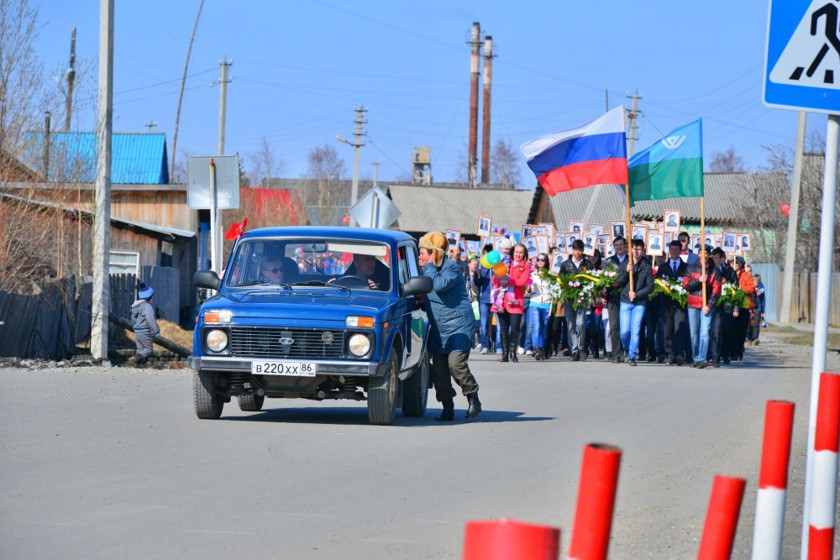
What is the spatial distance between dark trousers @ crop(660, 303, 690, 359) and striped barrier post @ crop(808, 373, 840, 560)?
17.4 m

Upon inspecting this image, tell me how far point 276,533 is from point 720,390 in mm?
12096

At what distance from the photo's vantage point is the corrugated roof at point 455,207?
81250 millimetres

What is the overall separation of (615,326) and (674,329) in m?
1.12

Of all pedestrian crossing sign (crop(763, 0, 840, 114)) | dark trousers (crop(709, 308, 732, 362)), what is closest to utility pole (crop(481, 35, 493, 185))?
dark trousers (crop(709, 308, 732, 362))

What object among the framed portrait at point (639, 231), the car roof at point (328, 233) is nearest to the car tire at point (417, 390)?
the car roof at point (328, 233)

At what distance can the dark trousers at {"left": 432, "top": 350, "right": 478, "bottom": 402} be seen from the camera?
13383 millimetres

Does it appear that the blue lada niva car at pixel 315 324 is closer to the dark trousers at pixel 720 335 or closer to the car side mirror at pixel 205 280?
the car side mirror at pixel 205 280

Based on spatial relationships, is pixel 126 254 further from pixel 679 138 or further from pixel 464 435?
pixel 464 435

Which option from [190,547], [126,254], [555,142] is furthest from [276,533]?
[126,254]

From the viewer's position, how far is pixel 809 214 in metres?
49.0

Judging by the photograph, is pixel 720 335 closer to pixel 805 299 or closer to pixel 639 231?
pixel 639 231

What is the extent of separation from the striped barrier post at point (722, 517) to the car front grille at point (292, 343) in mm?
7843

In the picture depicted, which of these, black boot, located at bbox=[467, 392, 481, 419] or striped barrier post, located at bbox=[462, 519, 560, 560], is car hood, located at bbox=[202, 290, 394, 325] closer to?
black boot, located at bbox=[467, 392, 481, 419]

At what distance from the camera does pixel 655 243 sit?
28750mm
